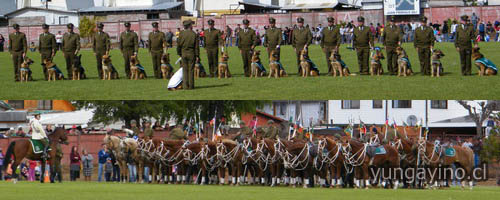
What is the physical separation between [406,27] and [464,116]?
563 centimetres

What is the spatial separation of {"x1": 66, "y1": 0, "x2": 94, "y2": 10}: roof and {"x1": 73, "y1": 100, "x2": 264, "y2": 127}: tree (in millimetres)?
38305

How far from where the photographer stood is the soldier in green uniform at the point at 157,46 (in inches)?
957

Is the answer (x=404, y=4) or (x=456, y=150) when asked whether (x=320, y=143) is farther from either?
(x=404, y=4)

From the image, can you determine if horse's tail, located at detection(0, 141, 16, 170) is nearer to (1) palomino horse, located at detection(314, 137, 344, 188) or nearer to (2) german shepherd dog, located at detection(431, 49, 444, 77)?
(1) palomino horse, located at detection(314, 137, 344, 188)

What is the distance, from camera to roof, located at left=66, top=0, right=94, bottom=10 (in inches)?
2972

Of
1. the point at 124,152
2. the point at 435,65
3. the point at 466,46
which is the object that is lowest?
the point at 124,152

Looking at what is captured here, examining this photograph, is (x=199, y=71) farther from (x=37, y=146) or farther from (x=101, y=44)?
(x=37, y=146)

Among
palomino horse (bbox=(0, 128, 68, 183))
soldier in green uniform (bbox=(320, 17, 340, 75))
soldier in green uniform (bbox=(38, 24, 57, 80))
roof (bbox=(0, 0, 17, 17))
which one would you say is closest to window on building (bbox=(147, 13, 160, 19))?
roof (bbox=(0, 0, 17, 17))

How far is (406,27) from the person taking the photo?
44375 mm

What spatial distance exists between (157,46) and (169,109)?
13548mm

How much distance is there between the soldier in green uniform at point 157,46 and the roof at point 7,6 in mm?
56191

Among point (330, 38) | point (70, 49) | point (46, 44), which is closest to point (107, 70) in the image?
point (70, 49)

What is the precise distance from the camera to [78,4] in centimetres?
7606

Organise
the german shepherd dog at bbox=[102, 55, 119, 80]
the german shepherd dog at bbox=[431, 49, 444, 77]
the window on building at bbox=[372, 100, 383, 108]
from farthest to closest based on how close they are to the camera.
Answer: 1. the window on building at bbox=[372, 100, 383, 108]
2. the german shepherd dog at bbox=[102, 55, 119, 80]
3. the german shepherd dog at bbox=[431, 49, 444, 77]
